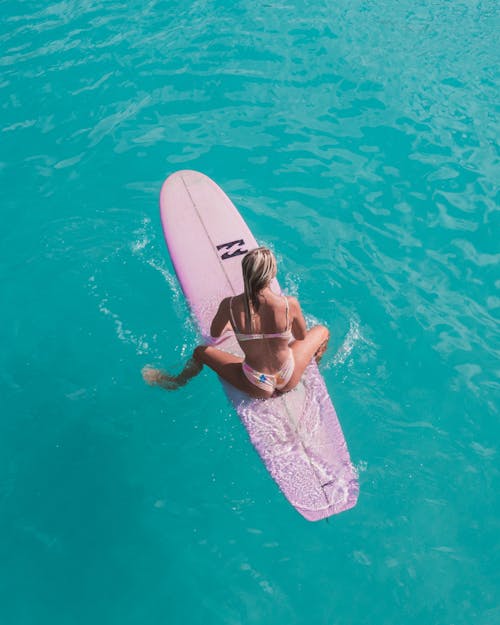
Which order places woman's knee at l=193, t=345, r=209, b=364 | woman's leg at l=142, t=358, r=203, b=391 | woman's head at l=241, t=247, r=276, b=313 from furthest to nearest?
woman's leg at l=142, t=358, r=203, b=391 → woman's knee at l=193, t=345, r=209, b=364 → woman's head at l=241, t=247, r=276, b=313

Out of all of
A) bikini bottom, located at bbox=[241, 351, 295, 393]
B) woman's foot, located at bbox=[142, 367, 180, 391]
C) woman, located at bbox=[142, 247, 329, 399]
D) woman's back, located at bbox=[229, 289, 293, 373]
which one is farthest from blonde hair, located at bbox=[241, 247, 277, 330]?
woman's foot, located at bbox=[142, 367, 180, 391]

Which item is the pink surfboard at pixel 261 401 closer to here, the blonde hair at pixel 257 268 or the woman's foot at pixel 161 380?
the woman's foot at pixel 161 380

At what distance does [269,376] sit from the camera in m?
4.36

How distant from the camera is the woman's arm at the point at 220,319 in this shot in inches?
172

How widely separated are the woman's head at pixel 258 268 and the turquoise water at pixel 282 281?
4.39ft

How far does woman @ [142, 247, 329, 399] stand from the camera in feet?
12.8

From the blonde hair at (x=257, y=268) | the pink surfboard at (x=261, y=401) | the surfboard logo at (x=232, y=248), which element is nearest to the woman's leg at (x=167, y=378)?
the pink surfboard at (x=261, y=401)

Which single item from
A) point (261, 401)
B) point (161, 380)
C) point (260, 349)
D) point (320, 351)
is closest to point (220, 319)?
point (260, 349)

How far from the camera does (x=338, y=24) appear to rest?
9125 mm

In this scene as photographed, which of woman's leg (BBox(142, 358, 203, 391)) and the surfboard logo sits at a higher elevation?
the surfboard logo

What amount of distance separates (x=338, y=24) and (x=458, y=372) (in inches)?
249

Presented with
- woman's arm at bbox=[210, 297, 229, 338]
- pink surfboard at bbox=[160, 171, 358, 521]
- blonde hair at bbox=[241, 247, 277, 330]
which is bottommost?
pink surfboard at bbox=[160, 171, 358, 521]

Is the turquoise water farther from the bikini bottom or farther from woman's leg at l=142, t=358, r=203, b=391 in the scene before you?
the bikini bottom

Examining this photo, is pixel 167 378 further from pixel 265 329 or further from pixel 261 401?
pixel 265 329
